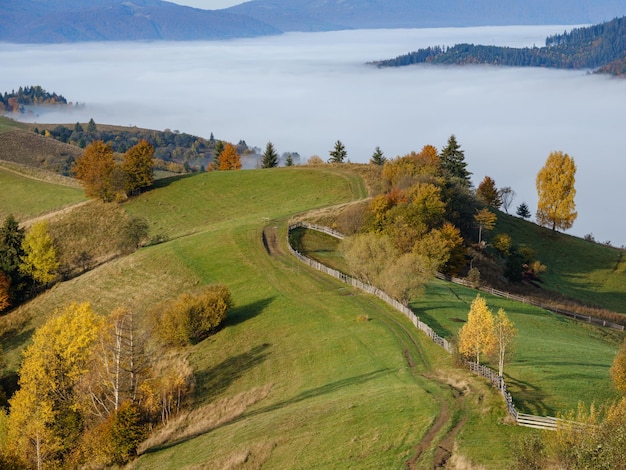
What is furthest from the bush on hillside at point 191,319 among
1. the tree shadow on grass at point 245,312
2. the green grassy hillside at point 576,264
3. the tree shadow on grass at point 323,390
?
the green grassy hillside at point 576,264

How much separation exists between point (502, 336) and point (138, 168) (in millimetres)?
87162

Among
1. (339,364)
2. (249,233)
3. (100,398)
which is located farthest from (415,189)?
(100,398)

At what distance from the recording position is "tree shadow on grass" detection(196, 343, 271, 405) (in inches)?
1982

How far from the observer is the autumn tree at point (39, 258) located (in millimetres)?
87125

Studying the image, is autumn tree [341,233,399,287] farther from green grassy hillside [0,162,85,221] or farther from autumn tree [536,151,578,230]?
green grassy hillside [0,162,85,221]

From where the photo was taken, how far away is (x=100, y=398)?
163ft

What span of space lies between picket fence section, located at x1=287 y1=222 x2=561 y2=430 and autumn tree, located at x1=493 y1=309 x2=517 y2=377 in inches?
43.8

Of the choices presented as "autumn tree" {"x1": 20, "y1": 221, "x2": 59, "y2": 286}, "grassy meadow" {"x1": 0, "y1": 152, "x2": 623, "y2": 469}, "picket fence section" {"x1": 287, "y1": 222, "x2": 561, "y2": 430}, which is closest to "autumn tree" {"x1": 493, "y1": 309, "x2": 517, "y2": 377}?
"picket fence section" {"x1": 287, "y1": 222, "x2": 561, "y2": 430}

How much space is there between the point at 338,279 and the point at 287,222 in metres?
22.9

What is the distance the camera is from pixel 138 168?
116m

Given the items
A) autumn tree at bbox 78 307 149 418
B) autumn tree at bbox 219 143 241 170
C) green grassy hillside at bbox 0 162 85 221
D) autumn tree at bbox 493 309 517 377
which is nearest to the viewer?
autumn tree at bbox 493 309 517 377

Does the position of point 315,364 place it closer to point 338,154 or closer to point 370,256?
point 370,256

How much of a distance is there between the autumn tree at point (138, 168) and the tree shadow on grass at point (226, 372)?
66.4m

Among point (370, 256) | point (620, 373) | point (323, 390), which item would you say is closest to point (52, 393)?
point (323, 390)
